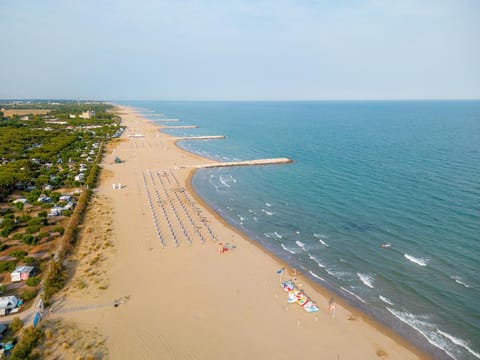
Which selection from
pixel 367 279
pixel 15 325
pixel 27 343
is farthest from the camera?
pixel 367 279

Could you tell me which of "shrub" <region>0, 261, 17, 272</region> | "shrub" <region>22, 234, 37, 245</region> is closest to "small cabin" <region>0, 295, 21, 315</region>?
"shrub" <region>0, 261, 17, 272</region>

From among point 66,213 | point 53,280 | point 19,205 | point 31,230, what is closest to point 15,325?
point 53,280

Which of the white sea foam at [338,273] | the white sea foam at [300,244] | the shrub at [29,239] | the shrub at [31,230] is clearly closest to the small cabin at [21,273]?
the shrub at [29,239]

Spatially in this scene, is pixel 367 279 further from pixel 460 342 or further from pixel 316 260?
pixel 460 342

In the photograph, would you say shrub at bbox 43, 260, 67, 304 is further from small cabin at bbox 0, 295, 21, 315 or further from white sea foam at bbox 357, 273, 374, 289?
white sea foam at bbox 357, 273, 374, 289

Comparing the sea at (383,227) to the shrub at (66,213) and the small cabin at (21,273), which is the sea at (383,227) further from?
the small cabin at (21,273)
